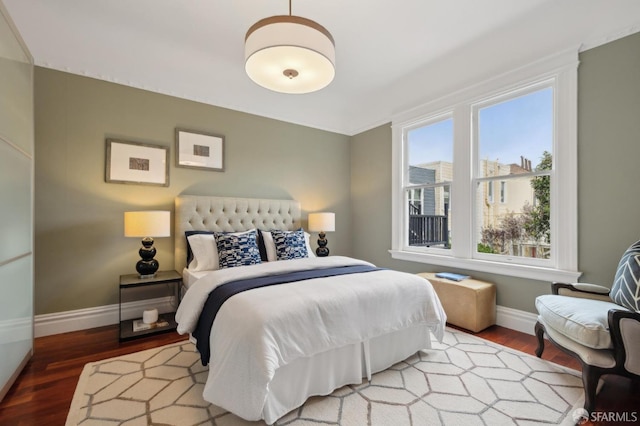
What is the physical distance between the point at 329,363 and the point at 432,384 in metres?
0.75

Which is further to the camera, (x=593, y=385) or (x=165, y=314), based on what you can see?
(x=165, y=314)

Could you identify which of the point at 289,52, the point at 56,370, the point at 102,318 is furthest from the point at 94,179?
the point at 289,52

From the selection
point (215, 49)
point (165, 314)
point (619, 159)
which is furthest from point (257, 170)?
point (619, 159)

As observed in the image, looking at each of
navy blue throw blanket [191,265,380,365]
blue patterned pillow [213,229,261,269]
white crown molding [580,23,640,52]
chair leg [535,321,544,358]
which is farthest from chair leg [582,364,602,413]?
blue patterned pillow [213,229,261,269]

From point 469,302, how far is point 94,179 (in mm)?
4084

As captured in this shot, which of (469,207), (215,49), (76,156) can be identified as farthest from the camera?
(469,207)

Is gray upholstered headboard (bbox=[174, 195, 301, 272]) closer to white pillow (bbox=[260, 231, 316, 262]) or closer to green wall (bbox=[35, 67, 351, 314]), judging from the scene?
green wall (bbox=[35, 67, 351, 314])

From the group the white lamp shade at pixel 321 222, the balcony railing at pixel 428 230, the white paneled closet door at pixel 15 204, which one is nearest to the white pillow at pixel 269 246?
the white lamp shade at pixel 321 222

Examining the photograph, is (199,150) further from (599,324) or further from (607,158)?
(607,158)

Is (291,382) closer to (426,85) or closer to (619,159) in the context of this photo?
(619,159)

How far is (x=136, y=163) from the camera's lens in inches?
128

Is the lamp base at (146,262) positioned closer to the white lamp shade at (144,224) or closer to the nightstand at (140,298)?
the nightstand at (140,298)

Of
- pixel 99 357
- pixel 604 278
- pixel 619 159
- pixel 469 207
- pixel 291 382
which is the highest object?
pixel 619 159

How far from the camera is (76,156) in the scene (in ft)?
9.71
